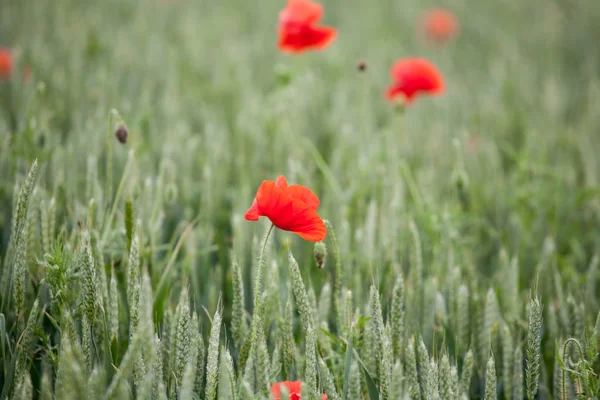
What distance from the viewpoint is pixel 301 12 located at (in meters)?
1.53

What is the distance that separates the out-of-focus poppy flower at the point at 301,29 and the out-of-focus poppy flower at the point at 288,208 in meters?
0.84

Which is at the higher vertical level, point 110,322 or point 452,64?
point 452,64

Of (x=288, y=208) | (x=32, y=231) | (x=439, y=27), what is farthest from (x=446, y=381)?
(x=439, y=27)

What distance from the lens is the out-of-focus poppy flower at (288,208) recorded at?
2.67ft

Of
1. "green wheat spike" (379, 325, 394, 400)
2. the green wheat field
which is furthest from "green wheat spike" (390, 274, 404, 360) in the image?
"green wheat spike" (379, 325, 394, 400)

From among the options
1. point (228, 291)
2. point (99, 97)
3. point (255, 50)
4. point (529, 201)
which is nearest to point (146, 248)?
point (228, 291)

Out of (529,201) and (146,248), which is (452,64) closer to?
(529,201)

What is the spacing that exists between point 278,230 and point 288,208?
0.61 m

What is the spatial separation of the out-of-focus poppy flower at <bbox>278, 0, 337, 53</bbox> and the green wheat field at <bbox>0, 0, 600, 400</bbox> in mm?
155

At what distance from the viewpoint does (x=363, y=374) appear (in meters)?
0.88

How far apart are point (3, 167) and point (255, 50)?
6.54ft

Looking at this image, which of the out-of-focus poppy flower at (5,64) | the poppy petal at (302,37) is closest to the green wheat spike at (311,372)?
the poppy petal at (302,37)

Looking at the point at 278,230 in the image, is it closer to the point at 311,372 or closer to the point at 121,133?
the point at 121,133

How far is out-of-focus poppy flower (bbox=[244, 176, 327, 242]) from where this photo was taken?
814mm
